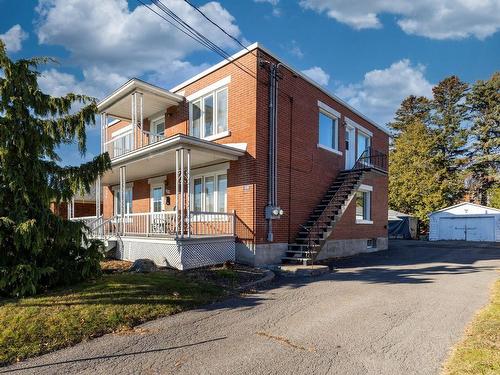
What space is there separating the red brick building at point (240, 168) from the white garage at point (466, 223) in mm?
16611

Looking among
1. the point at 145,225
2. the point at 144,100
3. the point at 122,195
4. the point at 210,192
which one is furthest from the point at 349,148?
the point at 122,195

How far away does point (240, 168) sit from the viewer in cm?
1255

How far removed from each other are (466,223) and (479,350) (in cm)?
2850

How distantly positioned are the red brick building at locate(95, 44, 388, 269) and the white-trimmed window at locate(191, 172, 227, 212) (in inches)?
1.5

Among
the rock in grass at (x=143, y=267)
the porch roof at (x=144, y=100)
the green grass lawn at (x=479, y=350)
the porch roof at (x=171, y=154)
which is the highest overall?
the porch roof at (x=144, y=100)

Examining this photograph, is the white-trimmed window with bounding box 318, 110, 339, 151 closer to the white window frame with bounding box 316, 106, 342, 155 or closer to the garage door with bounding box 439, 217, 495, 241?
the white window frame with bounding box 316, 106, 342, 155

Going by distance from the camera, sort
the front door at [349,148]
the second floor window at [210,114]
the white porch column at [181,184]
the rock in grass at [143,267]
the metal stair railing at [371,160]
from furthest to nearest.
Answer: the metal stair railing at [371,160] → the front door at [349,148] → the second floor window at [210,114] → the white porch column at [181,184] → the rock in grass at [143,267]

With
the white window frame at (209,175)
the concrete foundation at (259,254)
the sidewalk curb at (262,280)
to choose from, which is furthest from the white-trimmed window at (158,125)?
the sidewalk curb at (262,280)

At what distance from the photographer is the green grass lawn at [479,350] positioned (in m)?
4.24

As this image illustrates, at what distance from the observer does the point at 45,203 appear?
25.5 ft

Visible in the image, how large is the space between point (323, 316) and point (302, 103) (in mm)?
9667

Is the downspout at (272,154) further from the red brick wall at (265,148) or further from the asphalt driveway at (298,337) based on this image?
the asphalt driveway at (298,337)

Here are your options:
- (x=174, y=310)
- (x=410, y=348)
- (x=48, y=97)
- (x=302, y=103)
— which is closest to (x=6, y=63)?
(x=48, y=97)

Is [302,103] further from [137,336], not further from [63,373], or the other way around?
[63,373]
